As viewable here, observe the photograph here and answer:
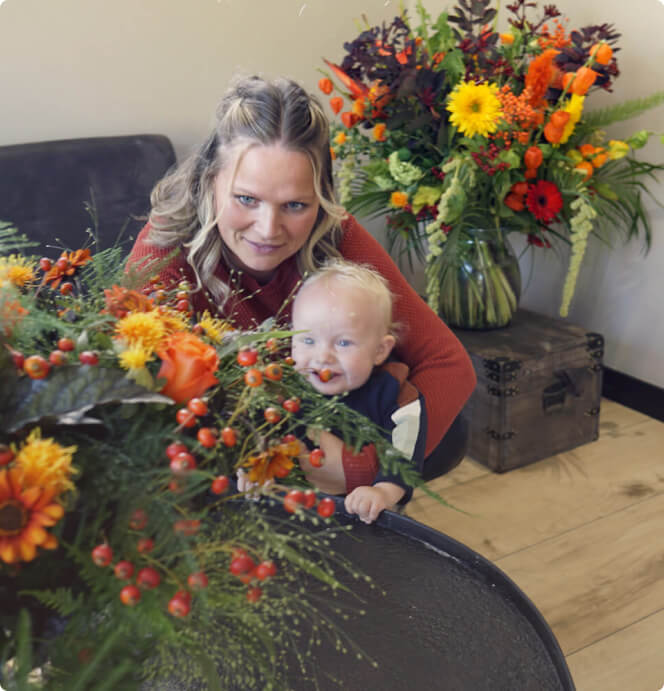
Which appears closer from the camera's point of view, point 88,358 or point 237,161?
point 88,358

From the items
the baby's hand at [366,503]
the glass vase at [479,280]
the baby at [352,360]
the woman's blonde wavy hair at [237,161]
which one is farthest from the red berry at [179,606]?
the glass vase at [479,280]

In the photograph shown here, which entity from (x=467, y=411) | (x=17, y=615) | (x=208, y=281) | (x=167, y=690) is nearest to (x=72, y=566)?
(x=17, y=615)

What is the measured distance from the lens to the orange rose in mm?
479

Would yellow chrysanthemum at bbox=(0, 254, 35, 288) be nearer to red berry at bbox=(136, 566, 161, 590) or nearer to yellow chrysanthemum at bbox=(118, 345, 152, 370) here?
yellow chrysanthemum at bbox=(118, 345, 152, 370)

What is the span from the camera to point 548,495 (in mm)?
2055

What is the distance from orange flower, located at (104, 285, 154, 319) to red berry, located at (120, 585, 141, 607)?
206 millimetres

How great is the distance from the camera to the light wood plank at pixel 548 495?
1.89 m

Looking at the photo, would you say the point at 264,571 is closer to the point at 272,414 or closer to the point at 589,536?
the point at 272,414

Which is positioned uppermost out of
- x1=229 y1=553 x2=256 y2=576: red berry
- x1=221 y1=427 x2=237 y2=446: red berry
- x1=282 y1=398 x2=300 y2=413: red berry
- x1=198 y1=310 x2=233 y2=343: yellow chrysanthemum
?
x1=198 y1=310 x2=233 y2=343: yellow chrysanthemum

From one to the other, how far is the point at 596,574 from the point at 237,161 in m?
1.29

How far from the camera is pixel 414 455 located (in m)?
1.19

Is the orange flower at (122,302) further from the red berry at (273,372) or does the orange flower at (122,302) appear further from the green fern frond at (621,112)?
the green fern frond at (621,112)

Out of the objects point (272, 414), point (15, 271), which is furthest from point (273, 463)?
point (15, 271)

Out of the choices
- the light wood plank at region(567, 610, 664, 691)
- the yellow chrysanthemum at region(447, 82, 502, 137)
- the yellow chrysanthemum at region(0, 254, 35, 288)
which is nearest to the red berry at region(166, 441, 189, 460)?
the yellow chrysanthemum at region(0, 254, 35, 288)
